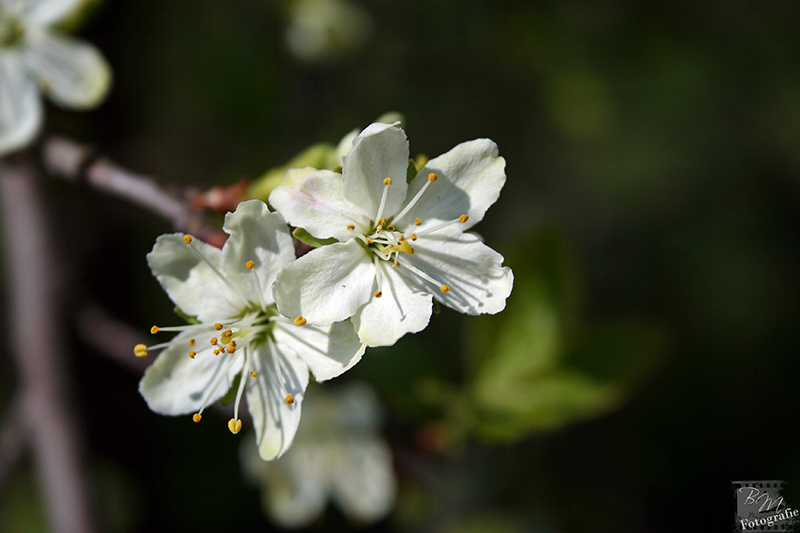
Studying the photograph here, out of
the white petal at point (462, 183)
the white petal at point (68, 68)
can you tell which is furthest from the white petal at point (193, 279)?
the white petal at point (68, 68)

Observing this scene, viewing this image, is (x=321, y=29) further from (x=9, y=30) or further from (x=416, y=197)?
(x=416, y=197)

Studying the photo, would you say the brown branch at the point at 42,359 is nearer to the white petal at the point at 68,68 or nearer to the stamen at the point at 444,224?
the white petal at the point at 68,68

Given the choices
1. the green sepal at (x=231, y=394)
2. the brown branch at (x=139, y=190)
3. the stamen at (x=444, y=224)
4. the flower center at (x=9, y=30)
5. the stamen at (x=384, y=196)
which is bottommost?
the green sepal at (x=231, y=394)

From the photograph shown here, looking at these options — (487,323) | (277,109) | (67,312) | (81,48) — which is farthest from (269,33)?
(487,323)

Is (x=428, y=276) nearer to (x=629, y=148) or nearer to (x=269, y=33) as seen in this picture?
(x=269, y=33)

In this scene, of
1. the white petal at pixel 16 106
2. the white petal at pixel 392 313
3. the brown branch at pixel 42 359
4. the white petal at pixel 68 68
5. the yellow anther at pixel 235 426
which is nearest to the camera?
the white petal at pixel 392 313

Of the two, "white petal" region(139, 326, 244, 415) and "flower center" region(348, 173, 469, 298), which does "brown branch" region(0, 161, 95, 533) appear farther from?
"flower center" region(348, 173, 469, 298)
